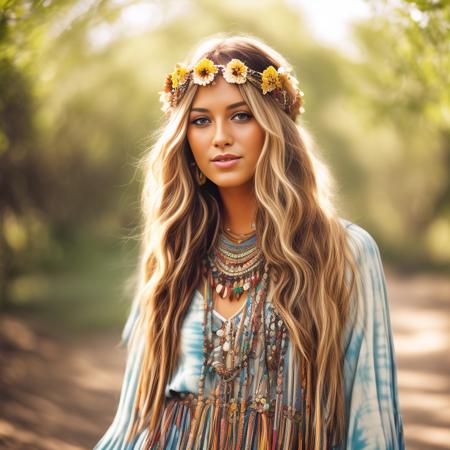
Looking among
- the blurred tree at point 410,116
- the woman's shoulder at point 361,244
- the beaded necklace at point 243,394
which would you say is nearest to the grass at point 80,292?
the blurred tree at point 410,116

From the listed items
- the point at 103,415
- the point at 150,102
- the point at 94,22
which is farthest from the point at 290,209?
the point at 150,102

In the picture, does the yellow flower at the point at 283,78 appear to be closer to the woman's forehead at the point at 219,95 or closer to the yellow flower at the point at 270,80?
the yellow flower at the point at 270,80

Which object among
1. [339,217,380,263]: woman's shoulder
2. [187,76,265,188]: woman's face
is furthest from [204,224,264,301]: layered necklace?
[339,217,380,263]: woman's shoulder

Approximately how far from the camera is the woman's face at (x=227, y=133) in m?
2.41

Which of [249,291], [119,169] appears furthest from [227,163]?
[119,169]

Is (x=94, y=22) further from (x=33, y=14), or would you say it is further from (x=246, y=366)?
(x=246, y=366)

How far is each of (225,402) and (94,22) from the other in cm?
326

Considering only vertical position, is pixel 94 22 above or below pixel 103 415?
above

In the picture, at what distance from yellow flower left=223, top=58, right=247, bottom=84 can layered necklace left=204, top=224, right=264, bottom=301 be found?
579mm

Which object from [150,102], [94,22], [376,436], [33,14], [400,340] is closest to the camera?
[376,436]

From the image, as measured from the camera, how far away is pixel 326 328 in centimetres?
223

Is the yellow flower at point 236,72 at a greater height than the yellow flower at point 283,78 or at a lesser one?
lesser

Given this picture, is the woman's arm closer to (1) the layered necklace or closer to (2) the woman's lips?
(1) the layered necklace

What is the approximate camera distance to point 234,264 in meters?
2.54
